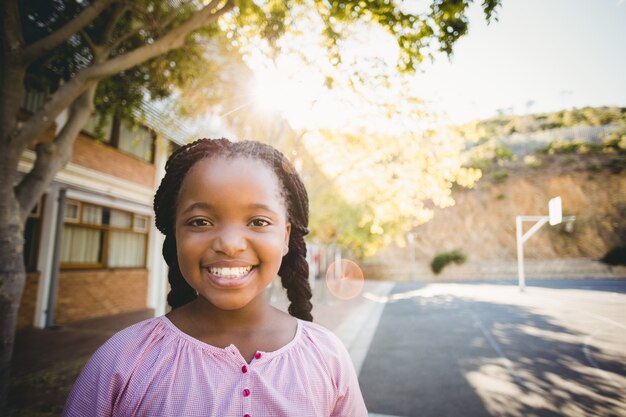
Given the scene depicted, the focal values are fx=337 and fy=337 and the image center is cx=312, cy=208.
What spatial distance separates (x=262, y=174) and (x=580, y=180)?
43074mm

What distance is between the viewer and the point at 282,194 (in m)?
1.49

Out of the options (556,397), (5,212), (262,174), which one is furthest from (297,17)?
(556,397)

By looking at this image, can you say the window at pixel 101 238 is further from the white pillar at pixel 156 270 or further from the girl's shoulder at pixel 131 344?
the girl's shoulder at pixel 131 344

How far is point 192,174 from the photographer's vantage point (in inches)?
53.3

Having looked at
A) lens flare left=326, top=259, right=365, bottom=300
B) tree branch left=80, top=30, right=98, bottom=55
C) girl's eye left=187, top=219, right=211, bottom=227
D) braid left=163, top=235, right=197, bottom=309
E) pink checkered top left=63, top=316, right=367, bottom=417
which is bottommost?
lens flare left=326, top=259, right=365, bottom=300

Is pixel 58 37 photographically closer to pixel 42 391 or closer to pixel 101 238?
pixel 42 391

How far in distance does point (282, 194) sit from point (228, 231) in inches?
13.4

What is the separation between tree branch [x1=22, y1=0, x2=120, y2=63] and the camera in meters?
3.26

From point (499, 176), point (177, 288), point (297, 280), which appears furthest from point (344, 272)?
point (177, 288)

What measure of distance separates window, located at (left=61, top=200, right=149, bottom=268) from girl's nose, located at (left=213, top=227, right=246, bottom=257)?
10.6 m

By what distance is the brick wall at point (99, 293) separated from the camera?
927cm

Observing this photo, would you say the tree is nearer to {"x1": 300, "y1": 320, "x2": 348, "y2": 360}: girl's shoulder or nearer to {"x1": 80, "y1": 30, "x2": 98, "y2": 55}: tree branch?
{"x1": 80, "y1": 30, "x2": 98, "y2": 55}: tree branch

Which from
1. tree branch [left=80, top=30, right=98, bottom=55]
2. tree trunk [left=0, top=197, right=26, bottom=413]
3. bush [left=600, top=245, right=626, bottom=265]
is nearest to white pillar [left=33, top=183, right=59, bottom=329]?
tree branch [left=80, top=30, right=98, bottom=55]

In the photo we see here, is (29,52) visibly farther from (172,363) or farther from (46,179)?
(172,363)
